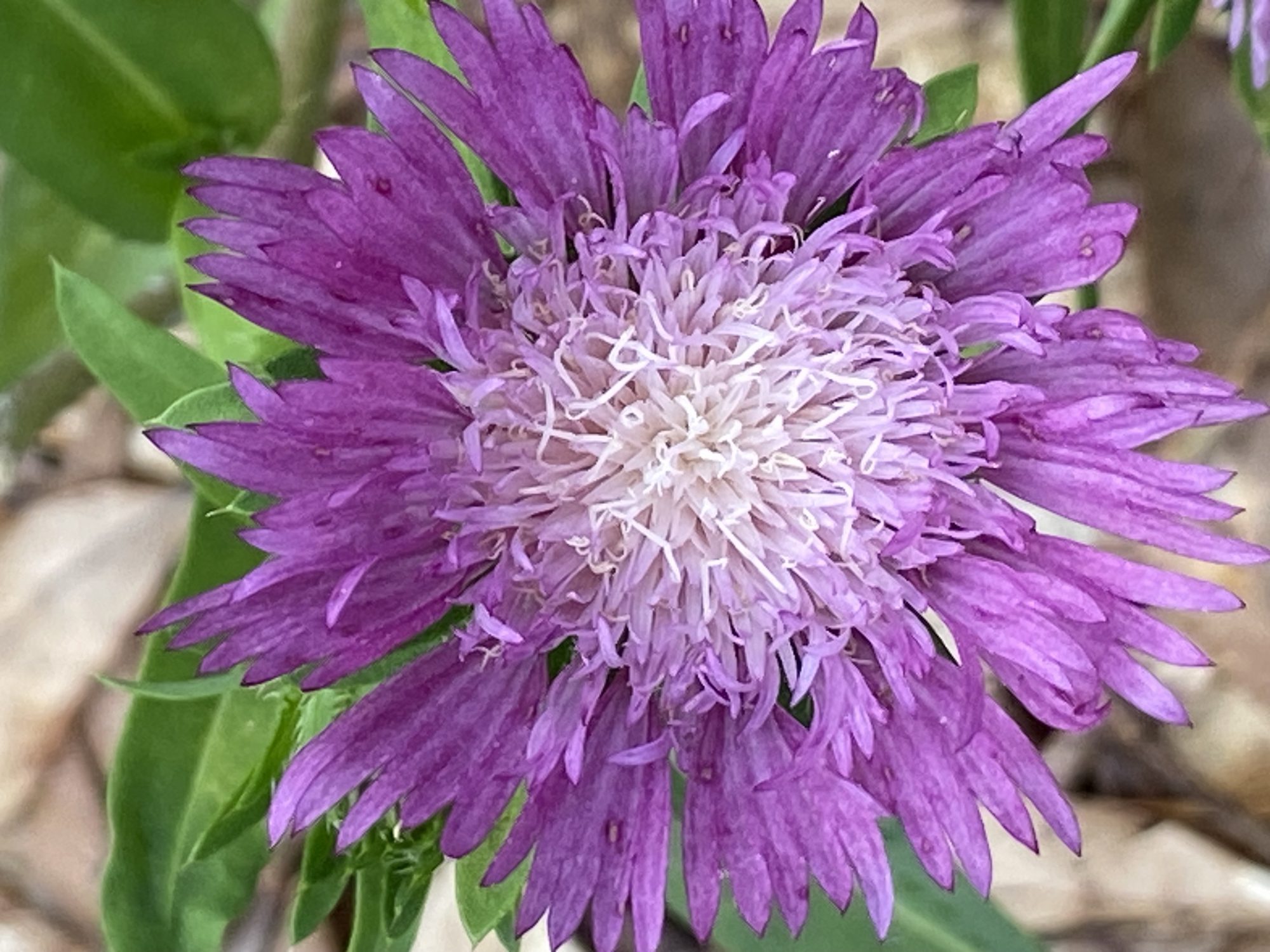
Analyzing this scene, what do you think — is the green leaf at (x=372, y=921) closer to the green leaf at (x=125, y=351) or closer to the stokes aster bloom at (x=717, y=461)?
the stokes aster bloom at (x=717, y=461)

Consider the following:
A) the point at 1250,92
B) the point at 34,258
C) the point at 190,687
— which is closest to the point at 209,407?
the point at 190,687

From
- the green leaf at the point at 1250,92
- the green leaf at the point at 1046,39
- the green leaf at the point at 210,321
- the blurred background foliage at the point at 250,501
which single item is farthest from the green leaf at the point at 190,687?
the green leaf at the point at 1250,92

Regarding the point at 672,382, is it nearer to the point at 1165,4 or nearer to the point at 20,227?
the point at 1165,4

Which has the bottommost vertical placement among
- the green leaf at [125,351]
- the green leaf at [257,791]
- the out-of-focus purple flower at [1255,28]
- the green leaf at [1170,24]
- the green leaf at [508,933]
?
the green leaf at [508,933]

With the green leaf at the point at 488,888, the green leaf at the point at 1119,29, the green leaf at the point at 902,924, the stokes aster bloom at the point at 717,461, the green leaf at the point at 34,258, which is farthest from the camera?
the green leaf at the point at 34,258

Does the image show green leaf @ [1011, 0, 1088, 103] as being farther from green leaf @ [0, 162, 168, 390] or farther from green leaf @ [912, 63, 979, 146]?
green leaf @ [0, 162, 168, 390]

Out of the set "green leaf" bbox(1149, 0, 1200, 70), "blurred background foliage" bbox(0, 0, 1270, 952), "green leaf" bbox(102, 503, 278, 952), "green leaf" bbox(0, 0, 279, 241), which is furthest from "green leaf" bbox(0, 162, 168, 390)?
"green leaf" bbox(1149, 0, 1200, 70)

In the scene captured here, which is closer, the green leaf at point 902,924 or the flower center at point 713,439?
the flower center at point 713,439

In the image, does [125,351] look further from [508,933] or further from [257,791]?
[508,933]

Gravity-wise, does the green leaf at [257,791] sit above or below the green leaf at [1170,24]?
below
